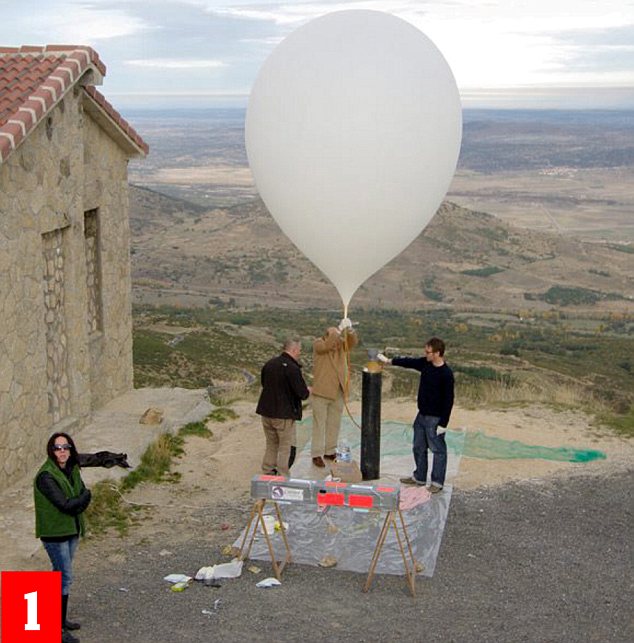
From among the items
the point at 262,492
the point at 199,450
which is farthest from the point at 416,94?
the point at 199,450

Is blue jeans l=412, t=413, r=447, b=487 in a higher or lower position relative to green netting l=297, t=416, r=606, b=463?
higher

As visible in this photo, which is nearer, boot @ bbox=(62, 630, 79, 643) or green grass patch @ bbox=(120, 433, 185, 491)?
boot @ bbox=(62, 630, 79, 643)

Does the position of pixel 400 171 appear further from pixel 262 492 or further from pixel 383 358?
pixel 262 492

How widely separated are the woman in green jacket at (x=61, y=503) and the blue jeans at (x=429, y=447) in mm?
4174

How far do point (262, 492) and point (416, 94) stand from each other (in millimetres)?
3719

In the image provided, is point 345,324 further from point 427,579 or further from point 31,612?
point 31,612

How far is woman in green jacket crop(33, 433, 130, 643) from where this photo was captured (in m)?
6.63

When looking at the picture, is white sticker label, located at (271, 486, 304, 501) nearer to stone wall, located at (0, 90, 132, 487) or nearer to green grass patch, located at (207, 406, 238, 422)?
stone wall, located at (0, 90, 132, 487)

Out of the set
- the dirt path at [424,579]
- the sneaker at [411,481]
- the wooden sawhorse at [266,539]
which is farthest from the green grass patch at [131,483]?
the sneaker at [411,481]

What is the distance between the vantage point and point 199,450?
39.1 feet

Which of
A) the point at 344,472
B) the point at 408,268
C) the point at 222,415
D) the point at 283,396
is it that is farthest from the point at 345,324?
the point at 408,268

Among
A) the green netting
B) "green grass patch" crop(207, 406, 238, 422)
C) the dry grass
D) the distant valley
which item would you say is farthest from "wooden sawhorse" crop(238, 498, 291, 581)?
the distant valley

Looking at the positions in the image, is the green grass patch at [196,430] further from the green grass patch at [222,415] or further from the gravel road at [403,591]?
the gravel road at [403,591]

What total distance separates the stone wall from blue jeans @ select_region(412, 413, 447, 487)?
4042 millimetres
